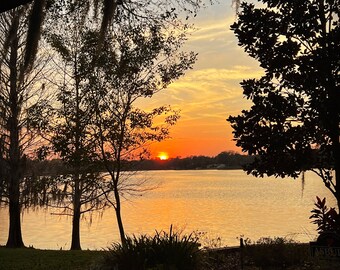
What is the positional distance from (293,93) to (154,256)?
4.13 meters

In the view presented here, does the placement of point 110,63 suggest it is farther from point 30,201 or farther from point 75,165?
point 30,201

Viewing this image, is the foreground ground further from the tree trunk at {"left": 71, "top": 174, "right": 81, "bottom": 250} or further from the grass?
the tree trunk at {"left": 71, "top": 174, "right": 81, "bottom": 250}

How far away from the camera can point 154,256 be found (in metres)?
Result: 6.87

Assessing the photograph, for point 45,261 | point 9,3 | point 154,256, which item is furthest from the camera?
point 45,261

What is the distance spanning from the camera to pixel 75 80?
1539 cm

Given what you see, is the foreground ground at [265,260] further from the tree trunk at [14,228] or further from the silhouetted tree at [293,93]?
the tree trunk at [14,228]

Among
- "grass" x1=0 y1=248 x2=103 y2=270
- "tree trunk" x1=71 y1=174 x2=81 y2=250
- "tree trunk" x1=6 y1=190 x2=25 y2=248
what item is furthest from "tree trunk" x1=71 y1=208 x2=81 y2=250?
"grass" x1=0 y1=248 x2=103 y2=270

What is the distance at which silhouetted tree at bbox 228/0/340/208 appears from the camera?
831cm

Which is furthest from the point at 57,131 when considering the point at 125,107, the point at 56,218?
the point at 56,218

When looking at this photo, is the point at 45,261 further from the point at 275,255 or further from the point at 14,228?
the point at 14,228

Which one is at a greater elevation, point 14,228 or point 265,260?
point 265,260

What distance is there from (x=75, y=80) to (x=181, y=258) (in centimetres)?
993

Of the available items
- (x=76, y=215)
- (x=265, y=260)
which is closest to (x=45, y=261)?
(x=265, y=260)

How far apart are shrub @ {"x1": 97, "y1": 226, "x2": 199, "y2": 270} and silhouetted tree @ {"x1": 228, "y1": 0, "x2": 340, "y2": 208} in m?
2.48
